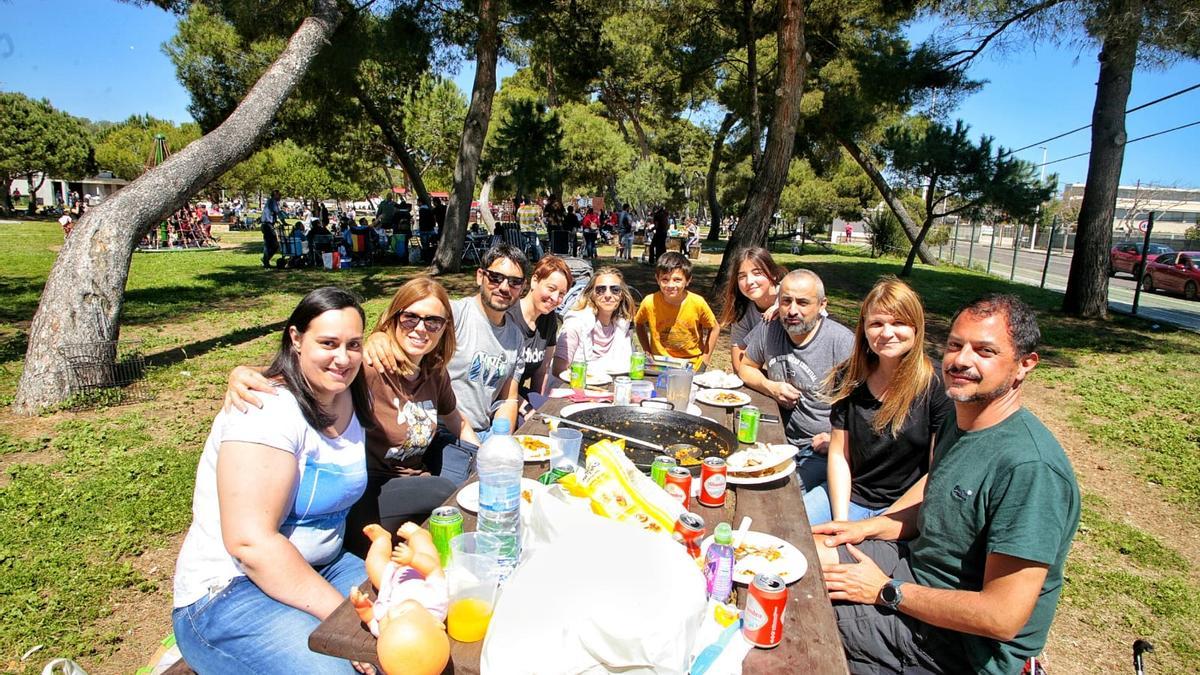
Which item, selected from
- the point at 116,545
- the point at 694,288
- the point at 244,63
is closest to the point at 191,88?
the point at 244,63

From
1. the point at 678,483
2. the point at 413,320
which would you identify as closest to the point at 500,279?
the point at 413,320

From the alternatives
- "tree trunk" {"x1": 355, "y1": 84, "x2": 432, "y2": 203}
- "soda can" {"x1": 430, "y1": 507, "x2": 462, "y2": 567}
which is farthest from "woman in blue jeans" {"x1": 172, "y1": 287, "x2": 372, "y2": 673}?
"tree trunk" {"x1": 355, "y1": 84, "x2": 432, "y2": 203}

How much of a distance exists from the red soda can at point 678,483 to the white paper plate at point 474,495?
414 millimetres

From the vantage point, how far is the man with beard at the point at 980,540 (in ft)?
5.36

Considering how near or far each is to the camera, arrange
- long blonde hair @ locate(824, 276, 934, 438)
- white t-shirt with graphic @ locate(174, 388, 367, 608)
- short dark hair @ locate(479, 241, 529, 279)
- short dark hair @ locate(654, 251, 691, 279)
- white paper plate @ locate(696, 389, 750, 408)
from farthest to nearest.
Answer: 1. short dark hair @ locate(654, 251, 691, 279)
2. short dark hair @ locate(479, 241, 529, 279)
3. white paper plate @ locate(696, 389, 750, 408)
4. long blonde hair @ locate(824, 276, 934, 438)
5. white t-shirt with graphic @ locate(174, 388, 367, 608)

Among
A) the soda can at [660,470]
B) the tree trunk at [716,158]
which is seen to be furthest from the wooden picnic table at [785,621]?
the tree trunk at [716,158]

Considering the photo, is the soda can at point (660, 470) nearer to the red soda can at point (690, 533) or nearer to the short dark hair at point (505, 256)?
the red soda can at point (690, 533)

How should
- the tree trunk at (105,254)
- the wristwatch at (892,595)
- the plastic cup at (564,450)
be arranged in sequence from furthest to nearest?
the tree trunk at (105,254) → the plastic cup at (564,450) → the wristwatch at (892,595)

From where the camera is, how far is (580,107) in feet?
111

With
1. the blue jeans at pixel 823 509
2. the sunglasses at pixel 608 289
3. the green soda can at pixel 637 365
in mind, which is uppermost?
the sunglasses at pixel 608 289

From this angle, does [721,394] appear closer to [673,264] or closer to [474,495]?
[673,264]

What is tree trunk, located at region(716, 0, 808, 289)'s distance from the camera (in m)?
8.48

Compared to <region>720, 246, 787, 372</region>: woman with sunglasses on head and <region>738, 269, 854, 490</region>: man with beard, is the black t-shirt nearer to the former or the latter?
<region>738, 269, 854, 490</region>: man with beard

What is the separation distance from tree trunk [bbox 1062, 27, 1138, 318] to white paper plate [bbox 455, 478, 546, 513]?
39.0 feet
